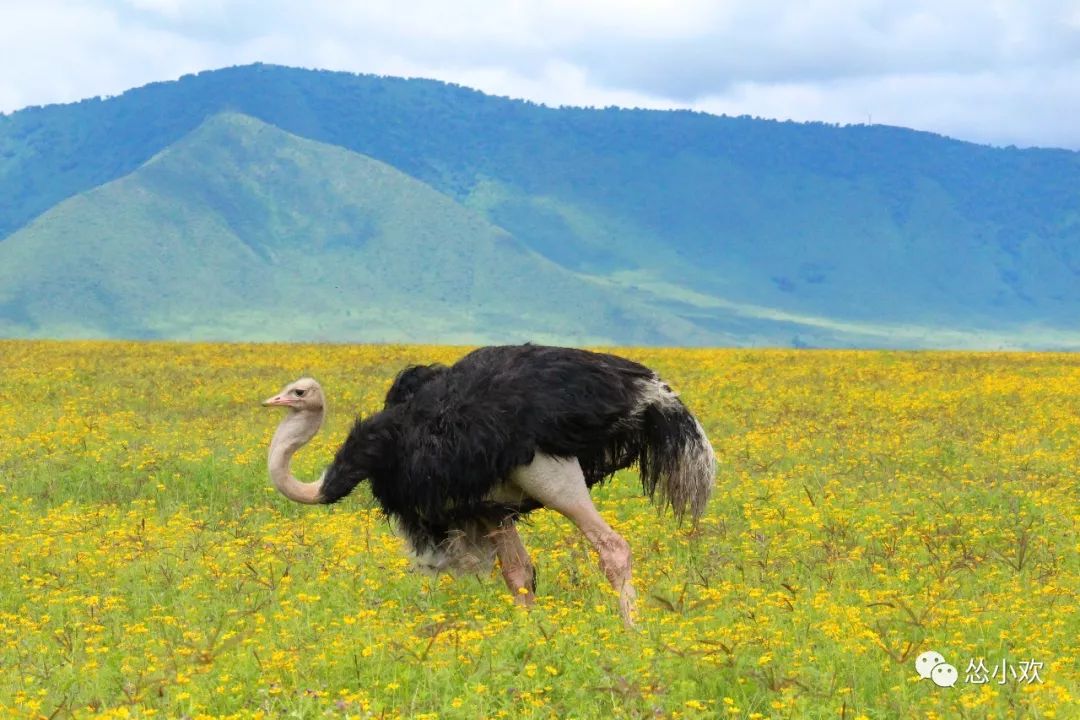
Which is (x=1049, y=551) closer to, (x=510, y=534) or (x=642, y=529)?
(x=642, y=529)

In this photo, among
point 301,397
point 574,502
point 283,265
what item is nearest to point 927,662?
point 574,502

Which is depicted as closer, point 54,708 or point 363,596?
point 54,708

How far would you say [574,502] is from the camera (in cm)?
982

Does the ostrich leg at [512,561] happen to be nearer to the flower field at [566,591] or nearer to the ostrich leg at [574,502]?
the flower field at [566,591]

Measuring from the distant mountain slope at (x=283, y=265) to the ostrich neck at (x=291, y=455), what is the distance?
14274 centimetres

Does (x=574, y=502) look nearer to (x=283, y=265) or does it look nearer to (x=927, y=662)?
(x=927, y=662)

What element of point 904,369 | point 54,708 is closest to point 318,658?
point 54,708

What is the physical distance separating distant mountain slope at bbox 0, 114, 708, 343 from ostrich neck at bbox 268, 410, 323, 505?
143 metres

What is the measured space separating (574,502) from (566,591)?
36.2 inches

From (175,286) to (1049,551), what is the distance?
15755cm

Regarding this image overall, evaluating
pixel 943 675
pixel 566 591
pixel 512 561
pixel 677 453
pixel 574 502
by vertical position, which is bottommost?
pixel 566 591

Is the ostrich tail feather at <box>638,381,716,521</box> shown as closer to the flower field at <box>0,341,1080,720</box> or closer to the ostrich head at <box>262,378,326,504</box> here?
the flower field at <box>0,341,1080,720</box>

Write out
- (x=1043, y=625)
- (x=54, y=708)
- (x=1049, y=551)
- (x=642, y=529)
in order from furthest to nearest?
1. (x=642, y=529)
2. (x=1049, y=551)
3. (x=1043, y=625)
4. (x=54, y=708)

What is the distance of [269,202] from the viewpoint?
19038 centimetres
